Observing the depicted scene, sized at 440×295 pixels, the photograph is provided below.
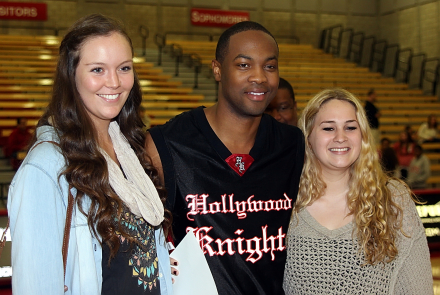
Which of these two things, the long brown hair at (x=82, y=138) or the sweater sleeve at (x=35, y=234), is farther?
the long brown hair at (x=82, y=138)

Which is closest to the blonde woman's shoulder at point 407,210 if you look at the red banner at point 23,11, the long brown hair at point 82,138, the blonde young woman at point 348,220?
the blonde young woman at point 348,220

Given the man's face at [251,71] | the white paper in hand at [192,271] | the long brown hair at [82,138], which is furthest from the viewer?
the man's face at [251,71]

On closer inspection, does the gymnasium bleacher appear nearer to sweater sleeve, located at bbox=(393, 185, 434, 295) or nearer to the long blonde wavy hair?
the long blonde wavy hair

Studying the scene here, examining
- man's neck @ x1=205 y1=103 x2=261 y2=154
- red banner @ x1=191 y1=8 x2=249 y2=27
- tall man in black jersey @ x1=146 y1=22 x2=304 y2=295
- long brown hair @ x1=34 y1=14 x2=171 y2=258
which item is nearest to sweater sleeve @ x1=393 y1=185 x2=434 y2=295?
tall man in black jersey @ x1=146 y1=22 x2=304 y2=295

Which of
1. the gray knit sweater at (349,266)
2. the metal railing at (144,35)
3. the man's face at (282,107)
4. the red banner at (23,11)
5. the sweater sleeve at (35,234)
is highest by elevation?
the red banner at (23,11)

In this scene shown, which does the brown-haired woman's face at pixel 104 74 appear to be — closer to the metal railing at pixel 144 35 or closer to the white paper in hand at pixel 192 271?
the white paper in hand at pixel 192 271

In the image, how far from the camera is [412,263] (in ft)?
7.09

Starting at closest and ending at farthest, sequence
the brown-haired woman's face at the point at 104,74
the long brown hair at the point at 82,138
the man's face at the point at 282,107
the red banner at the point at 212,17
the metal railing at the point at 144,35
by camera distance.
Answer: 1. the long brown hair at the point at 82,138
2. the brown-haired woman's face at the point at 104,74
3. the man's face at the point at 282,107
4. the metal railing at the point at 144,35
5. the red banner at the point at 212,17

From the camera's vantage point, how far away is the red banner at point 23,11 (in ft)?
42.0

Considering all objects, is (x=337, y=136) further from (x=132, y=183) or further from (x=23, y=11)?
(x=23, y=11)

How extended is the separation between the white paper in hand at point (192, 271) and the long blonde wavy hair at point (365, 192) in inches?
24.7

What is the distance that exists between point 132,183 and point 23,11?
42.4 feet

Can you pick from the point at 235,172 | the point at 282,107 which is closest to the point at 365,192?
the point at 235,172

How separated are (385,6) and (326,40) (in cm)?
223
